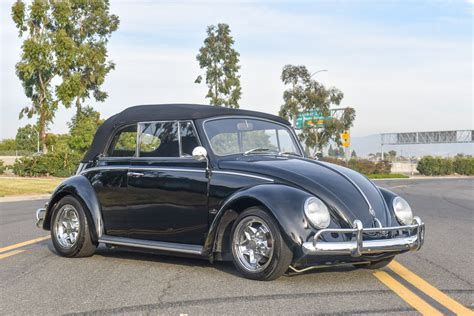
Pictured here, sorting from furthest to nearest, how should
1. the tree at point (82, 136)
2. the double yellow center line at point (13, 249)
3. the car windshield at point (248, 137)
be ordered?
the tree at point (82, 136), the double yellow center line at point (13, 249), the car windshield at point (248, 137)

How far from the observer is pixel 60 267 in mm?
7250

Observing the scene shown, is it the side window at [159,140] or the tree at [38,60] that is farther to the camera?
the tree at [38,60]

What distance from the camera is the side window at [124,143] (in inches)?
310

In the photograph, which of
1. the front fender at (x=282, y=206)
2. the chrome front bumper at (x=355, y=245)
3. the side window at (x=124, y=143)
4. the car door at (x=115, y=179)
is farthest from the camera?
the side window at (x=124, y=143)

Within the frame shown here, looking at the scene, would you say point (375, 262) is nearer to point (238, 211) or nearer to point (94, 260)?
point (238, 211)

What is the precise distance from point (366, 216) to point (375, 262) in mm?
911

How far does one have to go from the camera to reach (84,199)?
25.6 feet

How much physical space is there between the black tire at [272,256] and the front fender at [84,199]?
82.1 inches

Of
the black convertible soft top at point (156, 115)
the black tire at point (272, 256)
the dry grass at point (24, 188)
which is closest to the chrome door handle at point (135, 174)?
the black convertible soft top at point (156, 115)

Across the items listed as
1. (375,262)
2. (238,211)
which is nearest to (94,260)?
(238,211)

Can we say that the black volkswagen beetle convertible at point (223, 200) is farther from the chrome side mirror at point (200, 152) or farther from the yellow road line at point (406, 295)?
the yellow road line at point (406, 295)

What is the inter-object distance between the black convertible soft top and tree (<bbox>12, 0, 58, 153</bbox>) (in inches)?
1408

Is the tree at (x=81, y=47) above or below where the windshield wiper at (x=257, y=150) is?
above

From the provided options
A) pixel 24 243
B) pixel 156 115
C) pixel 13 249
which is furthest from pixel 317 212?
pixel 24 243
